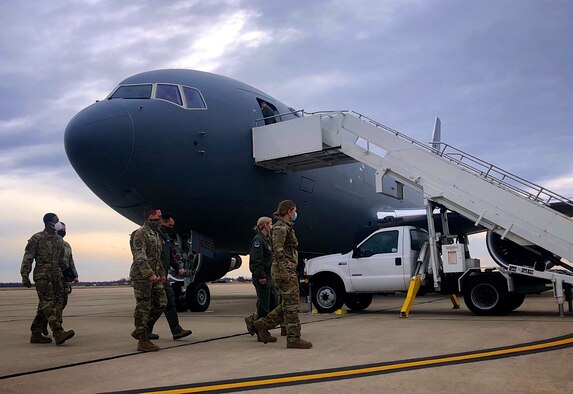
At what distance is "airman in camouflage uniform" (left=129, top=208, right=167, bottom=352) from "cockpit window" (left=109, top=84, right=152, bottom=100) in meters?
Answer: 5.18

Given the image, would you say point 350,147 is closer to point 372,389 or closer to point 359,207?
point 359,207

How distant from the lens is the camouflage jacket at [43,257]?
8.29 metres

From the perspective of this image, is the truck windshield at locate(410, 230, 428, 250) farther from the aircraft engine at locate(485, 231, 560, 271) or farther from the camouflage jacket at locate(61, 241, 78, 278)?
the camouflage jacket at locate(61, 241, 78, 278)

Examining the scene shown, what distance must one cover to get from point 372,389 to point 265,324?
3189mm

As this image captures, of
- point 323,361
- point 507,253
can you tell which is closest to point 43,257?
point 323,361

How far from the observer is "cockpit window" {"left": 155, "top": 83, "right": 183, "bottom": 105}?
1205cm

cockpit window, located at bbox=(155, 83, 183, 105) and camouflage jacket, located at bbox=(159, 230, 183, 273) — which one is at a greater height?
cockpit window, located at bbox=(155, 83, 183, 105)

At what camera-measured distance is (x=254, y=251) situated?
26.9ft

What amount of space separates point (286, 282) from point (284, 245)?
1.59 feet

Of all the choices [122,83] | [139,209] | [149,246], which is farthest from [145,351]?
[122,83]

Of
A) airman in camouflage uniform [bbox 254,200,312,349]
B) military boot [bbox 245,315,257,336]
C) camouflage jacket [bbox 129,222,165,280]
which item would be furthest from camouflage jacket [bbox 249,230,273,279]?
camouflage jacket [bbox 129,222,165,280]

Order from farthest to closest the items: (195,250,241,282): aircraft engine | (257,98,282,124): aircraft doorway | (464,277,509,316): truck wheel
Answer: (257,98,282,124): aircraft doorway, (195,250,241,282): aircraft engine, (464,277,509,316): truck wheel

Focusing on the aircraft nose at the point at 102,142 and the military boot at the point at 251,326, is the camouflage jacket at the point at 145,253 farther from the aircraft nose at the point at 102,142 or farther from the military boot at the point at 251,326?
the aircraft nose at the point at 102,142

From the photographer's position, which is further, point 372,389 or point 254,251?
point 254,251
